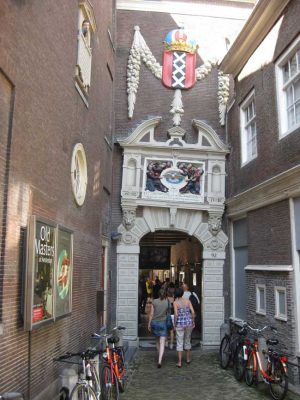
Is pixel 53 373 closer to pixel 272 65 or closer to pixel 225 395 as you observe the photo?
pixel 225 395

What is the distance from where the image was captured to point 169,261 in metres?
21.5

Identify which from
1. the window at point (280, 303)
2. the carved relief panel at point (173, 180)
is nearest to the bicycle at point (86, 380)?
the window at point (280, 303)

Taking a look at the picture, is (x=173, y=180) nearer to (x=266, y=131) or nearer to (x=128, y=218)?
(x=128, y=218)

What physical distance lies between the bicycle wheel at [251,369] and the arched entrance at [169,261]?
23.0 ft

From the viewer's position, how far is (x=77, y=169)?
30.6 ft

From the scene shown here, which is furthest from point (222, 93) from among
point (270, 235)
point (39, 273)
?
point (39, 273)

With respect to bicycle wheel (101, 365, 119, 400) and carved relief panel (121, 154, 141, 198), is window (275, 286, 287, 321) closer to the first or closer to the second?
bicycle wheel (101, 365, 119, 400)

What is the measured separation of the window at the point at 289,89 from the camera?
9.56m

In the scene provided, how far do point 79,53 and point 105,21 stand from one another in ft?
12.9

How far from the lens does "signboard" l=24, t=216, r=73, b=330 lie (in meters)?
5.59

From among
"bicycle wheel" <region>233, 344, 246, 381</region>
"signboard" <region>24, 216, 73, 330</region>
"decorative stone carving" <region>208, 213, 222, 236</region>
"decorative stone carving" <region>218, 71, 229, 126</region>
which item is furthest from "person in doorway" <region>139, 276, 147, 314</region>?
"signboard" <region>24, 216, 73, 330</region>

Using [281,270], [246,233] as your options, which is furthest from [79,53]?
[246,233]

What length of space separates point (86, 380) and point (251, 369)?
13.2 ft

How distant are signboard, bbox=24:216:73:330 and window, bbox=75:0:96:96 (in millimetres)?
3137
